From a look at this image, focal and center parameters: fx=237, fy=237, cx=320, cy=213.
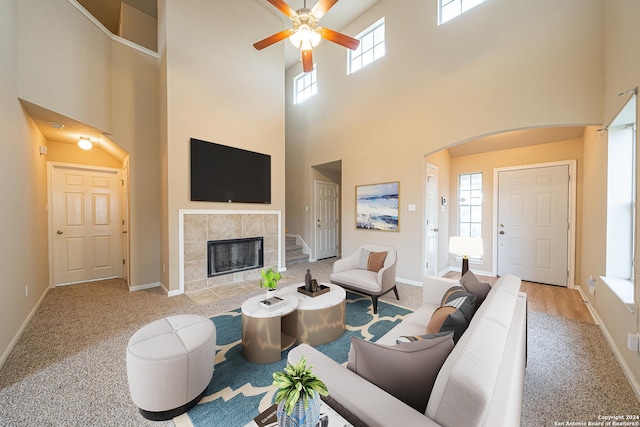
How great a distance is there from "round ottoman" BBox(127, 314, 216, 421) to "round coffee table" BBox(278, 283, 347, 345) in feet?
2.69

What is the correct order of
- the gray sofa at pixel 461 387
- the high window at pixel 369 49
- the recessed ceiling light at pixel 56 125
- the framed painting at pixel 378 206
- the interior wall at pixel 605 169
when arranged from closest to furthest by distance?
the gray sofa at pixel 461 387 < the interior wall at pixel 605 169 < the recessed ceiling light at pixel 56 125 < the framed painting at pixel 378 206 < the high window at pixel 369 49

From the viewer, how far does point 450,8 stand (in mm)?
3998

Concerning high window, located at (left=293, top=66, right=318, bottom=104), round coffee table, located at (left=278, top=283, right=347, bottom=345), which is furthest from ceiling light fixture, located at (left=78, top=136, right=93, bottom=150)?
high window, located at (left=293, top=66, right=318, bottom=104)

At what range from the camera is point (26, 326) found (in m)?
2.61

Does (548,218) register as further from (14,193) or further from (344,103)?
(14,193)

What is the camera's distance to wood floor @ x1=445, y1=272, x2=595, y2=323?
295cm

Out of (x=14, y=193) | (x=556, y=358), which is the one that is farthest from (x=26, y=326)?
(x=556, y=358)

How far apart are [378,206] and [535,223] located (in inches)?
107

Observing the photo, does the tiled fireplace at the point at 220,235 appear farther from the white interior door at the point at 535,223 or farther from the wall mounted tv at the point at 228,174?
the white interior door at the point at 535,223

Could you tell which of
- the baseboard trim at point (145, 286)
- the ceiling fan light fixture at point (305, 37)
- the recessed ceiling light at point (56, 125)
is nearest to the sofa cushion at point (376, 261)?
the ceiling fan light fixture at point (305, 37)

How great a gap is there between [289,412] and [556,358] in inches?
105

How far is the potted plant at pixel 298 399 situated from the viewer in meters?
0.71

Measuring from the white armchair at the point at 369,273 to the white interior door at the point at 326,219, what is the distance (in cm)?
278

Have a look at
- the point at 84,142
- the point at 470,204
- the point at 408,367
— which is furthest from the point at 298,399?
the point at 470,204
